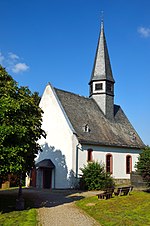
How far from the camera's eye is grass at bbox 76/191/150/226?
14.1m

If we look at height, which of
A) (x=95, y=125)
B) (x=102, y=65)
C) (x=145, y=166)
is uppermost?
(x=102, y=65)

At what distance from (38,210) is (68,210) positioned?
1.81 m

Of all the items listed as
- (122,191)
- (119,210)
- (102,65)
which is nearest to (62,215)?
(119,210)

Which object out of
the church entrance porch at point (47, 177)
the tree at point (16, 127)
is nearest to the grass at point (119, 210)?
the tree at point (16, 127)

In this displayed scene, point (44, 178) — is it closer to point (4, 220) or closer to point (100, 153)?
point (100, 153)

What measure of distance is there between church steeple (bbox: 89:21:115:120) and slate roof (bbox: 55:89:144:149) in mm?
870

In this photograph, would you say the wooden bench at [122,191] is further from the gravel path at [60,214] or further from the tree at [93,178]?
the tree at [93,178]

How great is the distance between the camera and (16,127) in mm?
15734

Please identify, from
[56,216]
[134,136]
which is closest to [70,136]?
[134,136]

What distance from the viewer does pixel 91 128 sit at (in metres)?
32.9

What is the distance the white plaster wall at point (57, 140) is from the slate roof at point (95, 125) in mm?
902

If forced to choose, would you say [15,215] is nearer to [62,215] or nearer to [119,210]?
[62,215]

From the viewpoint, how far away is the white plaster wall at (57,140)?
29.5 metres

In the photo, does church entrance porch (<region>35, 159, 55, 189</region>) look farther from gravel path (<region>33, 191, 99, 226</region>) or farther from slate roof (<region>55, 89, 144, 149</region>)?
gravel path (<region>33, 191, 99, 226</region>)
